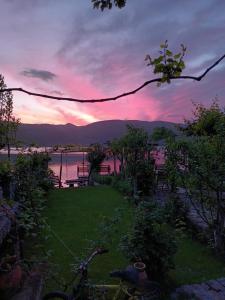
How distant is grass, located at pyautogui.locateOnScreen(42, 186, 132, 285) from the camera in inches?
248

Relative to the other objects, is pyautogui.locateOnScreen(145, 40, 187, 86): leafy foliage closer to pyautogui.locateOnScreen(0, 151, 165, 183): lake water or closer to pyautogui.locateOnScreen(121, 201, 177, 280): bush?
pyautogui.locateOnScreen(121, 201, 177, 280): bush

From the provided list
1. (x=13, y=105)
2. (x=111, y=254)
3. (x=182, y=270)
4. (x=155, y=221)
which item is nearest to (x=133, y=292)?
(x=155, y=221)

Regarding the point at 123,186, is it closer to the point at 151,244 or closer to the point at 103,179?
the point at 103,179

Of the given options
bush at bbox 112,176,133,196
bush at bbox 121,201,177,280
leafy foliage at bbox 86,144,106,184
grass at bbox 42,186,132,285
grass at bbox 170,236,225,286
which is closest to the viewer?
A: bush at bbox 121,201,177,280

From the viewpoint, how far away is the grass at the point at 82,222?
6297 mm

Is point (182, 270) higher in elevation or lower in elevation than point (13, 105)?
lower

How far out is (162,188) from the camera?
15.7 metres

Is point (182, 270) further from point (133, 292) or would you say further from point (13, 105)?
point (13, 105)

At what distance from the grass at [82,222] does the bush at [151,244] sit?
57 cm

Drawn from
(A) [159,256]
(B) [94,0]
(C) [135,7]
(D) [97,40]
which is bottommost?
(A) [159,256]

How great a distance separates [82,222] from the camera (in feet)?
31.5

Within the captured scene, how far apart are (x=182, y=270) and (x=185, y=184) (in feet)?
6.84

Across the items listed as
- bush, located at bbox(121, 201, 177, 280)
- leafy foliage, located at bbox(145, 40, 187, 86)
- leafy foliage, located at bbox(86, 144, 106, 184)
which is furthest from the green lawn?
leafy foliage, located at bbox(86, 144, 106, 184)

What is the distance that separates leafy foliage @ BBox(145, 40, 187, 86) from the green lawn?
461cm
